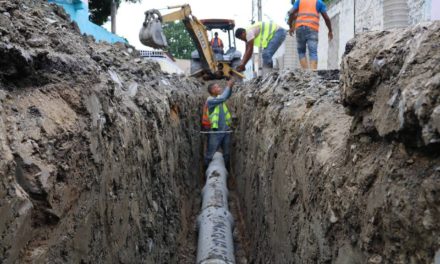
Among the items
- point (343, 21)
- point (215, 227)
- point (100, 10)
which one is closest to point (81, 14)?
point (343, 21)

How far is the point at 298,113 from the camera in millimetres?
4027

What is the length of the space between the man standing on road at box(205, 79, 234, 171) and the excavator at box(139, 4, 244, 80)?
1.47 m

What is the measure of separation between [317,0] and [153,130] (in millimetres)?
3985

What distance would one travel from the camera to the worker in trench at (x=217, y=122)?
995 centimetres

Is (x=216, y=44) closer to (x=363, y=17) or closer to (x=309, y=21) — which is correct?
(x=363, y=17)

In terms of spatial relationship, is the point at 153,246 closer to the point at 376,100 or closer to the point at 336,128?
the point at 336,128

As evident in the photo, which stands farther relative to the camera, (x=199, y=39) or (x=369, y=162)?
(x=199, y=39)

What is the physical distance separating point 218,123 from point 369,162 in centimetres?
803

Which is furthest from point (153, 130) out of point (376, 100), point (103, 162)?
point (376, 100)

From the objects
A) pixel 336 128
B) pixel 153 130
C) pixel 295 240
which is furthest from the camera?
pixel 153 130

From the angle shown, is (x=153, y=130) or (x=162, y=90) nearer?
(x=153, y=130)

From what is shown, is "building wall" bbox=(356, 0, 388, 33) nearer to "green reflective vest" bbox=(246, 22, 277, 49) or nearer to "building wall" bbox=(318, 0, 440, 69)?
"building wall" bbox=(318, 0, 440, 69)

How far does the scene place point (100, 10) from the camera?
2589 centimetres

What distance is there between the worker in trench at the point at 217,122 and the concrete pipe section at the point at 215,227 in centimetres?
186
